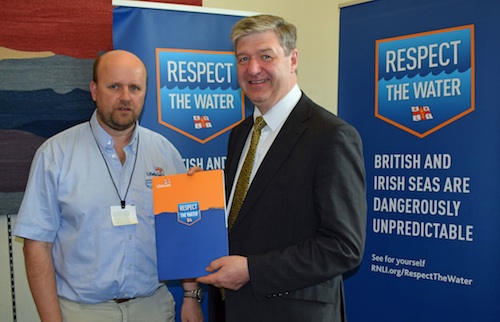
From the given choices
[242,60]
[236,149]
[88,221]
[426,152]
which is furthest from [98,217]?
[426,152]

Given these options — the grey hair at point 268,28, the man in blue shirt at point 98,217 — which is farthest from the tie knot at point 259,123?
the man in blue shirt at point 98,217

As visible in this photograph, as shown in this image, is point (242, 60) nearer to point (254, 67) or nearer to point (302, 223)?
point (254, 67)

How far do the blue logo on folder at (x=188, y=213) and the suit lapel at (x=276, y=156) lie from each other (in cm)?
17

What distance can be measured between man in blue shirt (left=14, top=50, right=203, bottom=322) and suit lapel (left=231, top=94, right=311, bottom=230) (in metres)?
0.60

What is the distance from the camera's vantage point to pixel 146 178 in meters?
2.37

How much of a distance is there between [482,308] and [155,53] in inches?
98.3

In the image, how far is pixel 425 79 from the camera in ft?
10.1

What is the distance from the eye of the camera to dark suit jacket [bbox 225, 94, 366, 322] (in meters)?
1.75

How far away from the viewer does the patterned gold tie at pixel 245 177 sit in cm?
202

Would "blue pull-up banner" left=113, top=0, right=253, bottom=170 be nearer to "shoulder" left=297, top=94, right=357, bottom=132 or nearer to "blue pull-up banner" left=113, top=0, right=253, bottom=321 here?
"blue pull-up banner" left=113, top=0, right=253, bottom=321

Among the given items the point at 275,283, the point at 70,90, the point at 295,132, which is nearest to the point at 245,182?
the point at 295,132

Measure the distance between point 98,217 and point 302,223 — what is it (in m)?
0.95

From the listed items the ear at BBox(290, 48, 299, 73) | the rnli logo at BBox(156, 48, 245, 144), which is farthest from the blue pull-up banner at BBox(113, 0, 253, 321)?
the ear at BBox(290, 48, 299, 73)

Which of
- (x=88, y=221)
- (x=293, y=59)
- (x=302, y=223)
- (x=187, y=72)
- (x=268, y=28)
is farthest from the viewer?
(x=187, y=72)
